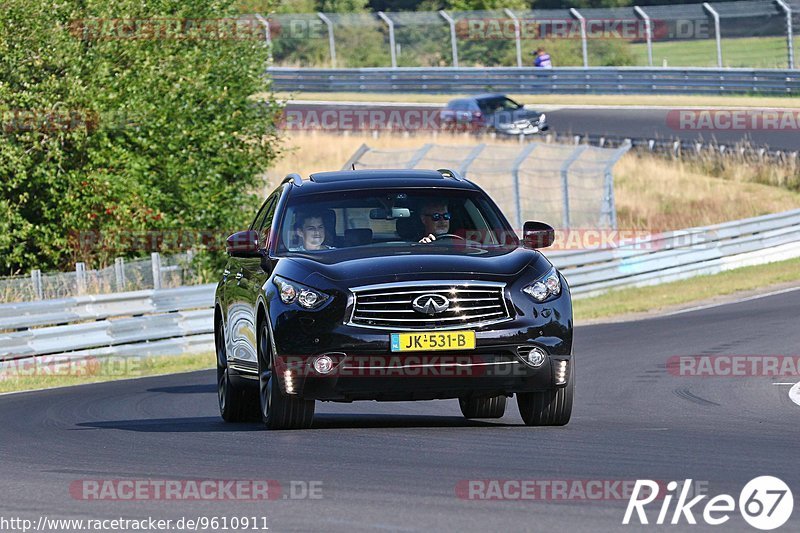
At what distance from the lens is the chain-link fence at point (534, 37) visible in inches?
1838

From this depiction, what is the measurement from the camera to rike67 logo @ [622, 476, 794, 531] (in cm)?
639

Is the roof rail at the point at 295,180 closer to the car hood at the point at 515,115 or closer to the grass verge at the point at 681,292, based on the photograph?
→ the grass verge at the point at 681,292

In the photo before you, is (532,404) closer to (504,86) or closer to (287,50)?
(504,86)

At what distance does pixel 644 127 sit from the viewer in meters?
44.0

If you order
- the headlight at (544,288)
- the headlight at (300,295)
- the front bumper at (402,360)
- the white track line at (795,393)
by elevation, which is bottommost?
the white track line at (795,393)

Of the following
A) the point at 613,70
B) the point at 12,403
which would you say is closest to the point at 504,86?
the point at 613,70

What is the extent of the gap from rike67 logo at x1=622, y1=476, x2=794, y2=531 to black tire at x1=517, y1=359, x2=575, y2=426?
2.54 m

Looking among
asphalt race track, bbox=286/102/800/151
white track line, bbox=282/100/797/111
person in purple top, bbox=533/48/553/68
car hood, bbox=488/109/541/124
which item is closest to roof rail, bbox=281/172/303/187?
asphalt race track, bbox=286/102/800/151

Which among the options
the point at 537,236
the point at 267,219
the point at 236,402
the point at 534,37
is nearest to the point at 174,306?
the point at 236,402

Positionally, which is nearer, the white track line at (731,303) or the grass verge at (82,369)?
the grass verge at (82,369)

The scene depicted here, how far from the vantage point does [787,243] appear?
29656mm

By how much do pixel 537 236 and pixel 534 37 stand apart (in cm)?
4004
